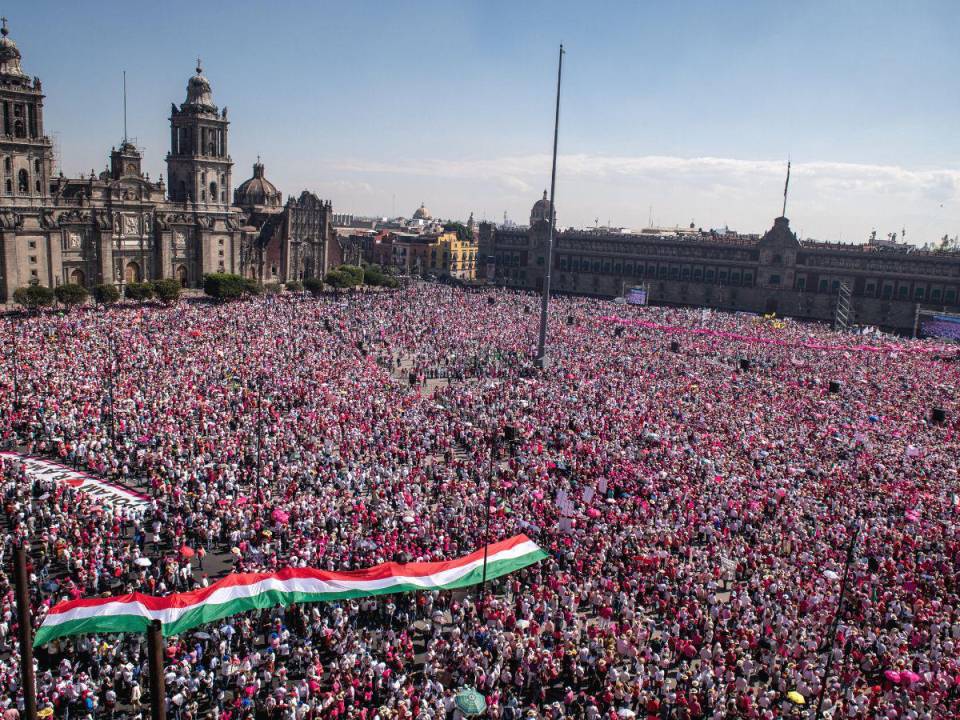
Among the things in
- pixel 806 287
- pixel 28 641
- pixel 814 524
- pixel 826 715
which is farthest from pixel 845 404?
pixel 806 287

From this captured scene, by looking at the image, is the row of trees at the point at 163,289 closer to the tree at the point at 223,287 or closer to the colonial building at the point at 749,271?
the tree at the point at 223,287

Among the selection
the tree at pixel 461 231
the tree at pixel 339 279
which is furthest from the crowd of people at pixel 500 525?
the tree at pixel 461 231

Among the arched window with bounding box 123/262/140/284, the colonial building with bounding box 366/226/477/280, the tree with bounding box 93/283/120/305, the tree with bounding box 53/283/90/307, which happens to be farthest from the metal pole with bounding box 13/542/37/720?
the colonial building with bounding box 366/226/477/280

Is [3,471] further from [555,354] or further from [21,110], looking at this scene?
[21,110]

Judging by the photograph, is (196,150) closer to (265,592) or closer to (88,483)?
(88,483)

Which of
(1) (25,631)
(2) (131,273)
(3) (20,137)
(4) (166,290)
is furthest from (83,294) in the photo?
(1) (25,631)
